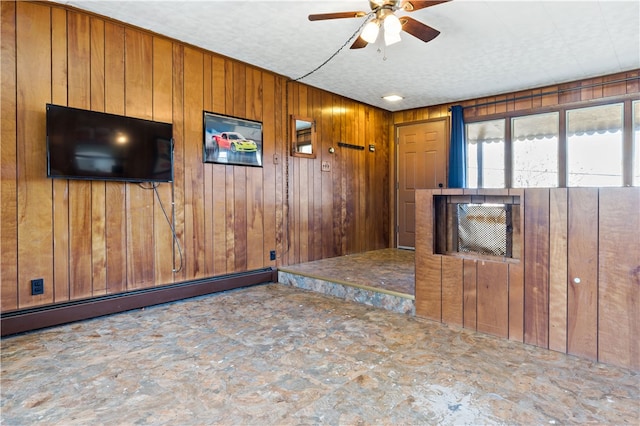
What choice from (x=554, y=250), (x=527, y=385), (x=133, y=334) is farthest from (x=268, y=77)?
(x=527, y=385)

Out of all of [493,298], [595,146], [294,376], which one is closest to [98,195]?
[294,376]

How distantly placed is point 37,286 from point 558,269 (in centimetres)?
390

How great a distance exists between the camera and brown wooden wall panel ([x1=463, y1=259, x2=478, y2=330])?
9.08ft

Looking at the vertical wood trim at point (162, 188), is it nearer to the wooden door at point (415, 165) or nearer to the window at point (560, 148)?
the wooden door at point (415, 165)

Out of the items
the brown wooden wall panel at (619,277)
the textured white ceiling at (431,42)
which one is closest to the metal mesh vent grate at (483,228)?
the brown wooden wall panel at (619,277)

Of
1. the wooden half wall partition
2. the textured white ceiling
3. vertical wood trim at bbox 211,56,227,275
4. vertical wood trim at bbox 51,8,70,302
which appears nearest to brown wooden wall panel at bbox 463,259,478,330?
the wooden half wall partition

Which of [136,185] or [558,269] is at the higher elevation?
[136,185]

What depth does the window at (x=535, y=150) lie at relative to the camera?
195 inches

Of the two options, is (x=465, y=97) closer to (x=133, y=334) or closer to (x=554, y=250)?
(x=554, y=250)

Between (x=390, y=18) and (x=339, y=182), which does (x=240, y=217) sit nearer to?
(x=339, y=182)

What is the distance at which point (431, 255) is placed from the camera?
118 inches

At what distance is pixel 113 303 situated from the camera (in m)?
3.20

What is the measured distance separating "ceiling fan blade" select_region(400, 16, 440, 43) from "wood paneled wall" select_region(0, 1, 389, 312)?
2.15 metres

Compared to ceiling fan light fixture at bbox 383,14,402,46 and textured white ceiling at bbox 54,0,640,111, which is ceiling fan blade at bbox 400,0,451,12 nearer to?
ceiling fan light fixture at bbox 383,14,402,46
